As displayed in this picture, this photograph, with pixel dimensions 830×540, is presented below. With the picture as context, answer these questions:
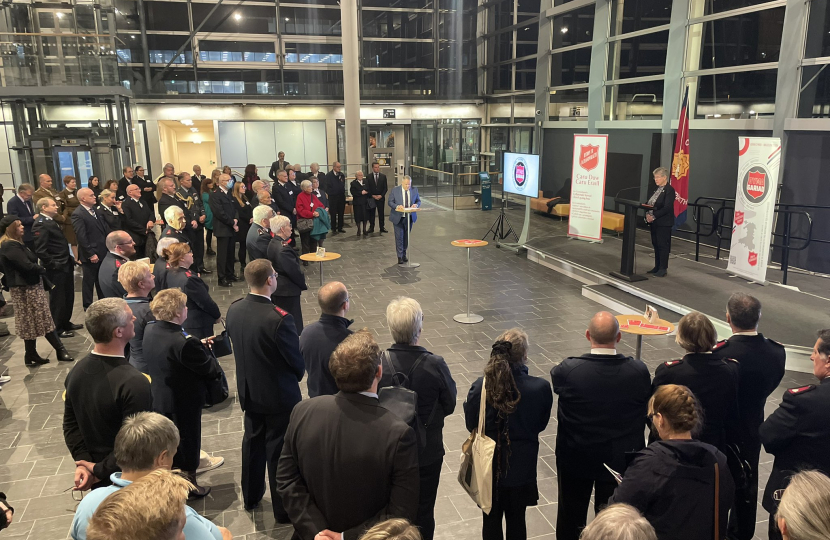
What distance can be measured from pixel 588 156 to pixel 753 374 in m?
6.51

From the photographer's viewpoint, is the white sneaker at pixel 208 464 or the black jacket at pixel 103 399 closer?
the black jacket at pixel 103 399

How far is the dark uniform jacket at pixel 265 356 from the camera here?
12.1 ft

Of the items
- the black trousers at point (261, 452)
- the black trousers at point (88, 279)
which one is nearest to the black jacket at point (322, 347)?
the black trousers at point (261, 452)

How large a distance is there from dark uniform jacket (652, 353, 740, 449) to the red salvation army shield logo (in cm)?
657

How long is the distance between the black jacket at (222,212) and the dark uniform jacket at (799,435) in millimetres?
8530

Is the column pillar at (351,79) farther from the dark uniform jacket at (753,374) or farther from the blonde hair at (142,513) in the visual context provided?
the blonde hair at (142,513)

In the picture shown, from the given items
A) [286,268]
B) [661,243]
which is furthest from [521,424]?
[661,243]

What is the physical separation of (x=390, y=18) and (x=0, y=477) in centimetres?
2049

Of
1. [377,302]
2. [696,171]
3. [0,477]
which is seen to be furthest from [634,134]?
[0,477]

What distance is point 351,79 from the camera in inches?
648

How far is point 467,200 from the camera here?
60.4 ft

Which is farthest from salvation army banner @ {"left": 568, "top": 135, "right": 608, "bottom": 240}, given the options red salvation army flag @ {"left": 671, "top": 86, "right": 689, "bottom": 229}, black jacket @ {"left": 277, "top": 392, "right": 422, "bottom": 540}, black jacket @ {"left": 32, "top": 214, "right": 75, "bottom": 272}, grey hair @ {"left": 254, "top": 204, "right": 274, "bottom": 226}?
black jacket @ {"left": 277, "top": 392, "right": 422, "bottom": 540}

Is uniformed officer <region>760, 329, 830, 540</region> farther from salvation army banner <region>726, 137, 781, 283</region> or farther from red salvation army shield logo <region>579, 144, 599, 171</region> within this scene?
red salvation army shield logo <region>579, 144, 599, 171</region>

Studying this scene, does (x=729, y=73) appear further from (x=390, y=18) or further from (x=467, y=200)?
(x=390, y=18)
